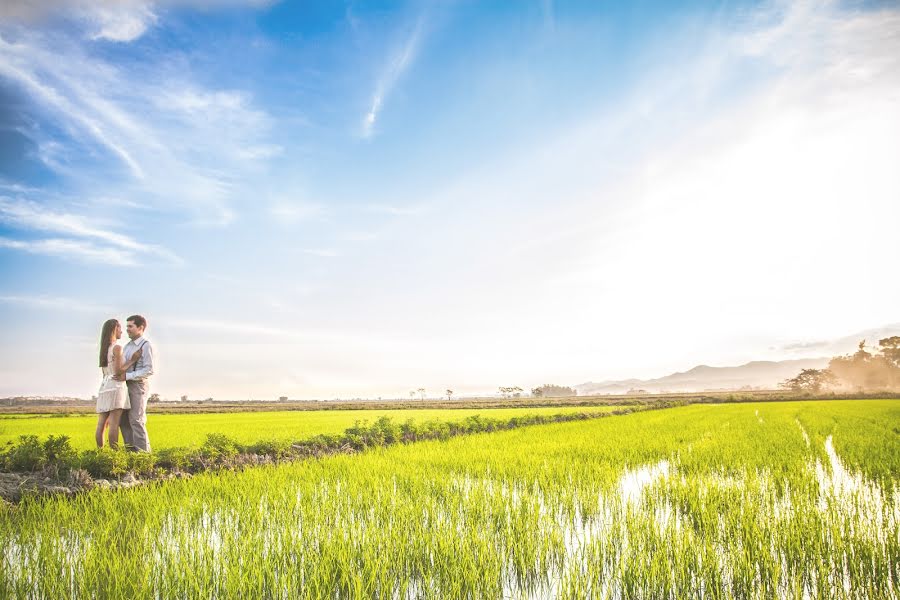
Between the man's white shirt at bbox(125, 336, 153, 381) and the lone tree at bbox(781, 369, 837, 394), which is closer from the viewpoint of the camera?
the man's white shirt at bbox(125, 336, 153, 381)

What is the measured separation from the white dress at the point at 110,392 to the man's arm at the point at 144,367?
149 millimetres

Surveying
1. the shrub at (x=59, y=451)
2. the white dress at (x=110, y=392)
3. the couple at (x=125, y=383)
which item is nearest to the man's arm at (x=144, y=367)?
the couple at (x=125, y=383)

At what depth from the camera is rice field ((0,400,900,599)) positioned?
2.48 metres

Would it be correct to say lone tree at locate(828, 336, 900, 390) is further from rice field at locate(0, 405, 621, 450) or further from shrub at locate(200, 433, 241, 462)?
shrub at locate(200, 433, 241, 462)

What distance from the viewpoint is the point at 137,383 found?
19.4ft

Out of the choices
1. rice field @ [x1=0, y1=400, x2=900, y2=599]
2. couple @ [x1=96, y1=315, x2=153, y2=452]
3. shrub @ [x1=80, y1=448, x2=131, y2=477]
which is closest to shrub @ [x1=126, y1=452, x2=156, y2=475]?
shrub @ [x1=80, y1=448, x2=131, y2=477]

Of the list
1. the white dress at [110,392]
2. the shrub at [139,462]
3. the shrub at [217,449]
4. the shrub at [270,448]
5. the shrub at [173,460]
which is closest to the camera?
the shrub at [139,462]

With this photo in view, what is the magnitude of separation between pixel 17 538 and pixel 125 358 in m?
2.97

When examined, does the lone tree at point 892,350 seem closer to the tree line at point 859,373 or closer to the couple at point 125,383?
the tree line at point 859,373

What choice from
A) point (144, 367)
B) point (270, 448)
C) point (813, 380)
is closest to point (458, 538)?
point (144, 367)

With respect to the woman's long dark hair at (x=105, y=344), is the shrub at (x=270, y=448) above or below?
below

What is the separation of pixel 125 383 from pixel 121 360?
307 mm

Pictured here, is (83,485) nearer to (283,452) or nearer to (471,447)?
(283,452)

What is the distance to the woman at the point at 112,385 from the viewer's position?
225 inches
